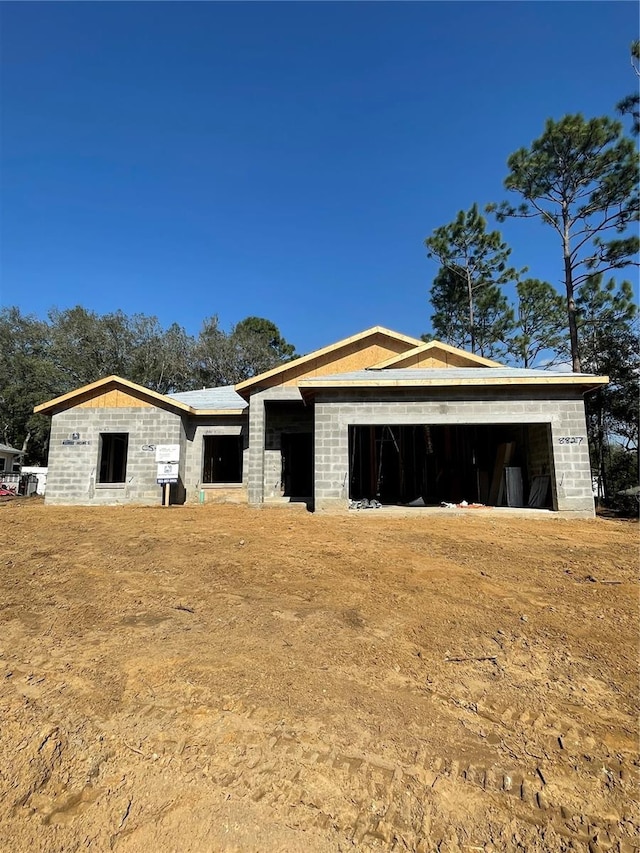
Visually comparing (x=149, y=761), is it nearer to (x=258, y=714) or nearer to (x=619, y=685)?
(x=258, y=714)

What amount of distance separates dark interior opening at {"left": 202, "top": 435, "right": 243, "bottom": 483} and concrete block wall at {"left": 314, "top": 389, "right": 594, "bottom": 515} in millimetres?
5087

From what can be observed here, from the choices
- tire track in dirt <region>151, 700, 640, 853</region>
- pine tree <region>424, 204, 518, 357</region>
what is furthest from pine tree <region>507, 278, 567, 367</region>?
tire track in dirt <region>151, 700, 640, 853</region>

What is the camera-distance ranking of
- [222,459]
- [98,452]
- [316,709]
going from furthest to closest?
1. [222,459]
2. [98,452]
3. [316,709]

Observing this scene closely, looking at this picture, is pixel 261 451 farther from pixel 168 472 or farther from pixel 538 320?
pixel 538 320

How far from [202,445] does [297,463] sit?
10.4 ft

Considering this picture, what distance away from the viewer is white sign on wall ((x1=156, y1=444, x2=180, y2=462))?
43.8 ft

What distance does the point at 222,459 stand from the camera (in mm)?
16234

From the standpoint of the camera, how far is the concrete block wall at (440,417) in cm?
1045

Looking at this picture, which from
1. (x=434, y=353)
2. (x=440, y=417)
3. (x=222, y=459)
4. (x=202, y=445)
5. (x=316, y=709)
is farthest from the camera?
(x=222, y=459)

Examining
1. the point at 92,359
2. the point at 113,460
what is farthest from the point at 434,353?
the point at 92,359

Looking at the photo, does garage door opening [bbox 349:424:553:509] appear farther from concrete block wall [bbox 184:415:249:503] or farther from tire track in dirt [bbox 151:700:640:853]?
tire track in dirt [bbox 151:700:640:853]

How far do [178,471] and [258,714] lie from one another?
11.6 m

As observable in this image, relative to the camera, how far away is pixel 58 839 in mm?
1931

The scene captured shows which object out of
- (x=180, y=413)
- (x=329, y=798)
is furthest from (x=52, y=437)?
(x=329, y=798)
